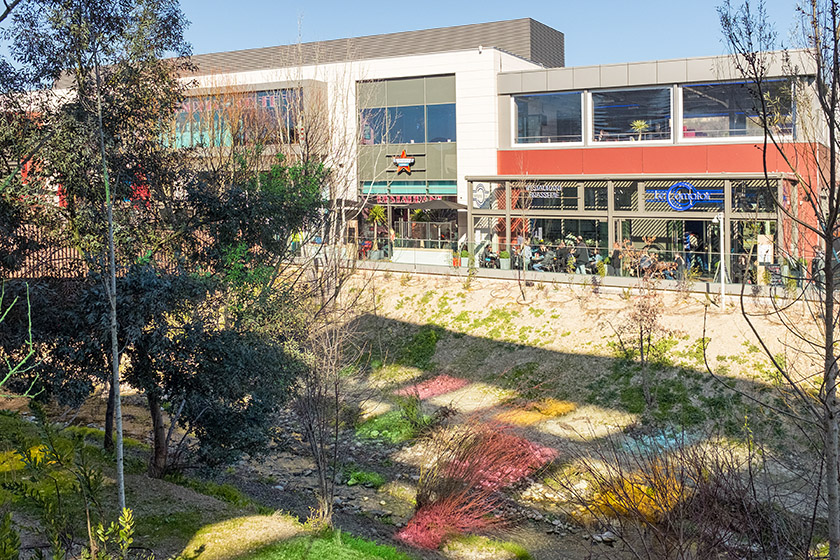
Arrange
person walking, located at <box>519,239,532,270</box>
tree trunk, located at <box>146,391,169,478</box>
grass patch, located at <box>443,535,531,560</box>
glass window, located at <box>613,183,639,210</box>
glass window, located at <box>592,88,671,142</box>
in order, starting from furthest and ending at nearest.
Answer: glass window, located at <box>592,88,671,142</box> < glass window, located at <box>613,183,639,210</box> < person walking, located at <box>519,239,532,270</box> < tree trunk, located at <box>146,391,169,478</box> < grass patch, located at <box>443,535,531,560</box>

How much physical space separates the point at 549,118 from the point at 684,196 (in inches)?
346

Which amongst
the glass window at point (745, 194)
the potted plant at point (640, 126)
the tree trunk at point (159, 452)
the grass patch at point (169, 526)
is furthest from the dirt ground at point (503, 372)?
the potted plant at point (640, 126)

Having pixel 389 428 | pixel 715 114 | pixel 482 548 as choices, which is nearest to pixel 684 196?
pixel 715 114

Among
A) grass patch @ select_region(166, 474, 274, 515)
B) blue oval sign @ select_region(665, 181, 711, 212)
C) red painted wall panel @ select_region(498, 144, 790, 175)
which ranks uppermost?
red painted wall panel @ select_region(498, 144, 790, 175)

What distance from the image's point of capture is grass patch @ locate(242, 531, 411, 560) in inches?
421

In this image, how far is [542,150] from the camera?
34031 mm

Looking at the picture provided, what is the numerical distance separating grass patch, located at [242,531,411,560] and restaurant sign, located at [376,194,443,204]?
25934mm

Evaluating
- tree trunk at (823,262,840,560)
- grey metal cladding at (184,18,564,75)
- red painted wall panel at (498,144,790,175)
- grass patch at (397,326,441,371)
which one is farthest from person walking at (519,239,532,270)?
tree trunk at (823,262,840,560)

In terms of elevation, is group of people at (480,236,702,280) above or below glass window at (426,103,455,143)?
below

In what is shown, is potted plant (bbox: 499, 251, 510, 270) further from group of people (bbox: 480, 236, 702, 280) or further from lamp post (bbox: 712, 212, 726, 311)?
lamp post (bbox: 712, 212, 726, 311)

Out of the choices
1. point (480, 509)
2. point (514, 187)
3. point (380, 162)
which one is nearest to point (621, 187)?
point (514, 187)

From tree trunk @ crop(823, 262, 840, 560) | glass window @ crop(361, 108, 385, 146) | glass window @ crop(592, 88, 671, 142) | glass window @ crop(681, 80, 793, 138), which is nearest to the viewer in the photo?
tree trunk @ crop(823, 262, 840, 560)

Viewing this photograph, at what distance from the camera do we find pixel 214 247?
Result: 1422 cm

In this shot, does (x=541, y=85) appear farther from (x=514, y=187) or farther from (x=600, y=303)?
(x=600, y=303)
